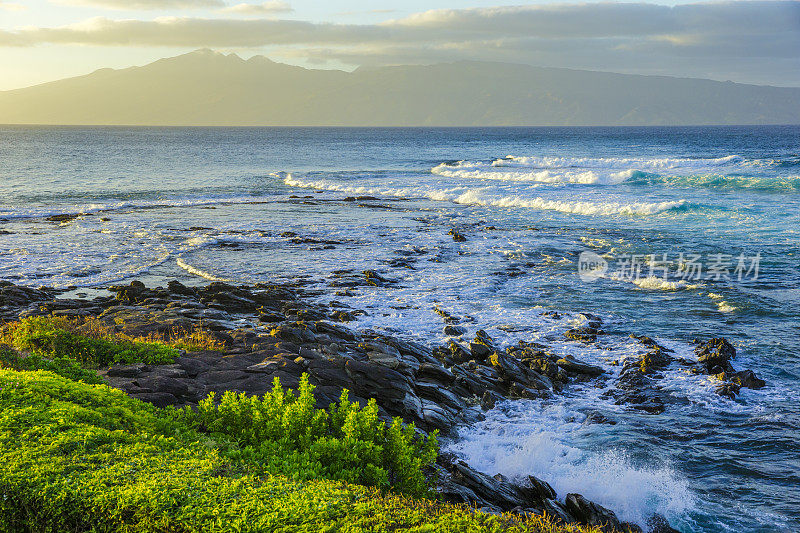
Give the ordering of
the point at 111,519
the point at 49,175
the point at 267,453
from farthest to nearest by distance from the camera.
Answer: the point at 49,175 < the point at 267,453 < the point at 111,519

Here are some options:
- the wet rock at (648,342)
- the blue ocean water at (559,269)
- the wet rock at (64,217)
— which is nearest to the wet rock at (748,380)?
the blue ocean water at (559,269)

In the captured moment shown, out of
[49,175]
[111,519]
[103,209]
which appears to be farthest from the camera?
[49,175]

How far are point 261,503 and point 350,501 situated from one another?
0.79m

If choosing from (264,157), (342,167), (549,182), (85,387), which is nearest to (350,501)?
(85,387)

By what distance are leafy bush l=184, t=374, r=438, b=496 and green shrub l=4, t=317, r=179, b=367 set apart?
12.3ft

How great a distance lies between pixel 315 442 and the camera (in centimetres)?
687

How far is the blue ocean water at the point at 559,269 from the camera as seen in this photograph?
9680 millimetres

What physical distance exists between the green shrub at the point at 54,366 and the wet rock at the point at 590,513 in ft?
23.5

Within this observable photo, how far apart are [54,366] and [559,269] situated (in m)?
18.3

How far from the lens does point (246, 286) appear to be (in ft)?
67.9

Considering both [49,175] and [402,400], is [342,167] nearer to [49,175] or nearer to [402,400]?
[49,175]

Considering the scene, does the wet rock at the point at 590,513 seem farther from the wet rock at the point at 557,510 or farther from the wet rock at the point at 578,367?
the wet rock at the point at 578,367

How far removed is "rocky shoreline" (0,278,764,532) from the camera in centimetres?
861

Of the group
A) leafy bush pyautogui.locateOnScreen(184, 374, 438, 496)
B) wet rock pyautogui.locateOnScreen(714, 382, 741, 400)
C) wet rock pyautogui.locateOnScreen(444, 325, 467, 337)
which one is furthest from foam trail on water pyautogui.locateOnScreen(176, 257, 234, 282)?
wet rock pyautogui.locateOnScreen(714, 382, 741, 400)
